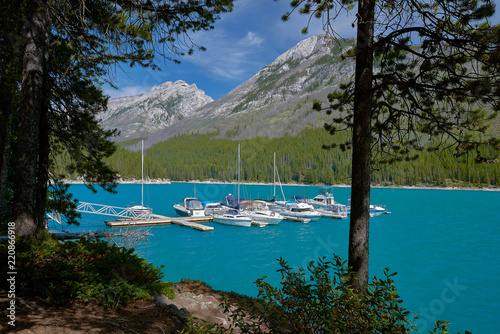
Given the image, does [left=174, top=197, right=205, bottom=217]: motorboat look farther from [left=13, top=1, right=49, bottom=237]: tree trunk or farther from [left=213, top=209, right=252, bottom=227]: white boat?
[left=13, top=1, right=49, bottom=237]: tree trunk

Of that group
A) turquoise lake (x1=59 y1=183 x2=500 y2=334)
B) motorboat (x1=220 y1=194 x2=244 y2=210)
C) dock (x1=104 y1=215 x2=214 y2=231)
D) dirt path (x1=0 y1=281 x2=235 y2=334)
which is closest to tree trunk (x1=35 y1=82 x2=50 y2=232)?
dirt path (x1=0 y1=281 x2=235 y2=334)

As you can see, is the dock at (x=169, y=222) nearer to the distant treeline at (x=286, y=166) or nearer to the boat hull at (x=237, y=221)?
the boat hull at (x=237, y=221)

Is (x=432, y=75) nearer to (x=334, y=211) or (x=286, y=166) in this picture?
(x=334, y=211)

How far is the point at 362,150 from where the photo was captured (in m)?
4.45

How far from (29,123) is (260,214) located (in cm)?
3367

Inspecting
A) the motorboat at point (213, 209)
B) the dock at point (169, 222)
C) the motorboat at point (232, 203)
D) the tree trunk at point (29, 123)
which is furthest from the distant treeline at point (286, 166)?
the tree trunk at point (29, 123)

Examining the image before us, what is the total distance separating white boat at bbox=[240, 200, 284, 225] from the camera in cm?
3703

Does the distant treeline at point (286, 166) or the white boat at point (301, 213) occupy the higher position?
the distant treeline at point (286, 166)

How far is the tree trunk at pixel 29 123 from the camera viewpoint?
5219 millimetres

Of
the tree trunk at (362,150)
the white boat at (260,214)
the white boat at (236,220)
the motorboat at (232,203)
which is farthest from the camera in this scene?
the motorboat at (232,203)

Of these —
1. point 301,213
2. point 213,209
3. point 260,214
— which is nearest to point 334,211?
point 301,213

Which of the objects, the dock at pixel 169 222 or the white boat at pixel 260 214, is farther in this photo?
the white boat at pixel 260 214

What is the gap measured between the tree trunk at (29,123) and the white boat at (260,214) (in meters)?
32.8

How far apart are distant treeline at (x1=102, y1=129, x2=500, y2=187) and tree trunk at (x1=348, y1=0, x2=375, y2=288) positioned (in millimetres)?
104771
